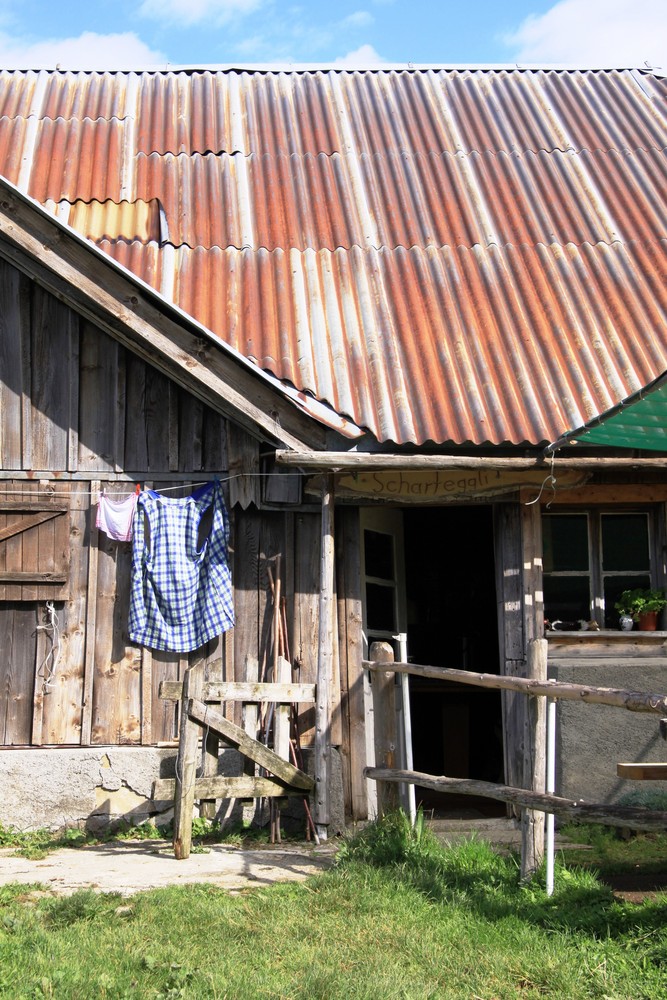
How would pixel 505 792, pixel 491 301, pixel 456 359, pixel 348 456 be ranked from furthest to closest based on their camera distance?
pixel 491 301 → pixel 456 359 → pixel 348 456 → pixel 505 792

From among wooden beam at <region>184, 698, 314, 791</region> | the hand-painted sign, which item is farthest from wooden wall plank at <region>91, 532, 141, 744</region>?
the hand-painted sign

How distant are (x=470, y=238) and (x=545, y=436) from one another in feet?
9.85

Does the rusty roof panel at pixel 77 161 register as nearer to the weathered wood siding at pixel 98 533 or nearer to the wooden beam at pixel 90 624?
the weathered wood siding at pixel 98 533

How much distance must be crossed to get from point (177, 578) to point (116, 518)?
2.23ft

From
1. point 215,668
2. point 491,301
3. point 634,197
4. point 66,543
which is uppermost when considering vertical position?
point 634,197

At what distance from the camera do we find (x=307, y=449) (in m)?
8.13

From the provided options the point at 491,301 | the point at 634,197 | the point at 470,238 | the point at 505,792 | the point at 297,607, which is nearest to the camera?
the point at 505,792

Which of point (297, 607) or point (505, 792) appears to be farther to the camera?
point (297, 607)

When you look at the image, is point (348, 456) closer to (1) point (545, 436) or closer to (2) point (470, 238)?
(1) point (545, 436)

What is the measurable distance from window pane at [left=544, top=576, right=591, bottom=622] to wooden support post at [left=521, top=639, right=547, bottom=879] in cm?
283

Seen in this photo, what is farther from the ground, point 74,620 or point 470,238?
point 470,238

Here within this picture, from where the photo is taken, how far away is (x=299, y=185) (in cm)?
1091

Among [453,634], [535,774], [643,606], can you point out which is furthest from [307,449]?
[453,634]

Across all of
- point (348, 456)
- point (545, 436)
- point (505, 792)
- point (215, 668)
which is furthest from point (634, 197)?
point (505, 792)
